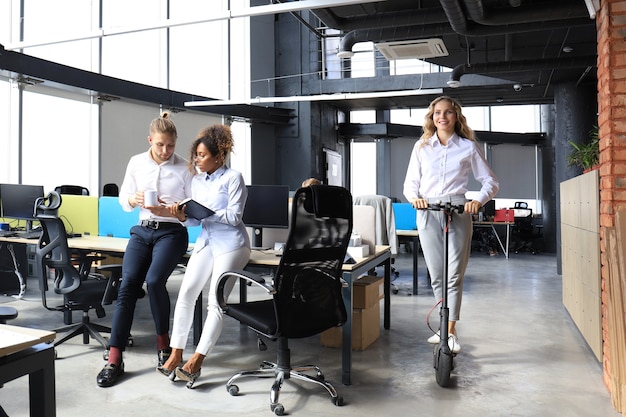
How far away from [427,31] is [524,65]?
73.1 inches

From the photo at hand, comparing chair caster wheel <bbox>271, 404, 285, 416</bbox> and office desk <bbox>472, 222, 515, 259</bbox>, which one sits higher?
office desk <bbox>472, 222, 515, 259</bbox>

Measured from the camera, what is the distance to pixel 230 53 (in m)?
11.5

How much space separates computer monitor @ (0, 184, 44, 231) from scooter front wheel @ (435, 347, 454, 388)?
4.16 metres

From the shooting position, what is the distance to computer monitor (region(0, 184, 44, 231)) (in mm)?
5133

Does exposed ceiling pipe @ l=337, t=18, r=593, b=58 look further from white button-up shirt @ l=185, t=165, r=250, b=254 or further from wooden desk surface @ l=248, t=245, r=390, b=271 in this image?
white button-up shirt @ l=185, t=165, r=250, b=254

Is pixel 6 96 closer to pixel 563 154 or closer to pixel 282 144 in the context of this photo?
pixel 282 144

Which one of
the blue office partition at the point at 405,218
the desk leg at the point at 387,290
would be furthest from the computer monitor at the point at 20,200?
A: the blue office partition at the point at 405,218

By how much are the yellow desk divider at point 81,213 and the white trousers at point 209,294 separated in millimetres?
2465

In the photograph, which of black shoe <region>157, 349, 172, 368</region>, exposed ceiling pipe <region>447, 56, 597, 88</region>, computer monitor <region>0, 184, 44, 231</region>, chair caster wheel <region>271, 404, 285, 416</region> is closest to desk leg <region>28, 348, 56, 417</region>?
chair caster wheel <region>271, 404, 285, 416</region>

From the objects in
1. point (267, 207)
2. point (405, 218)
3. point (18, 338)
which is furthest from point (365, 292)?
point (405, 218)

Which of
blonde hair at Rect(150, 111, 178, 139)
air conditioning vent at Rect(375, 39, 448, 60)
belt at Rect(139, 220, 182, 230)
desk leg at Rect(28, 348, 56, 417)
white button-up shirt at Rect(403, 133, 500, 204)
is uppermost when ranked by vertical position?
air conditioning vent at Rect(375, 39, 448, 60)

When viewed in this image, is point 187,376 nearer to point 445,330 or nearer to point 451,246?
point 445,330

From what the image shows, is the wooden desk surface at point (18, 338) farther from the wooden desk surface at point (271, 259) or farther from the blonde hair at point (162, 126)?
the blonde hair at point (162, 126)

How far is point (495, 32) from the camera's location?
6.10m
